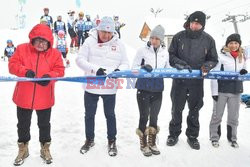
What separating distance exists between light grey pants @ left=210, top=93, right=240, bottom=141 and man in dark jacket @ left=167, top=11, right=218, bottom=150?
0.37 metres

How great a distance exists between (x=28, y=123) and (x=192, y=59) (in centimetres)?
253

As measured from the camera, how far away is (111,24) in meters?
4.21

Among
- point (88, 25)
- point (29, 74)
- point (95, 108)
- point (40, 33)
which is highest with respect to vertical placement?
point (88, 25)

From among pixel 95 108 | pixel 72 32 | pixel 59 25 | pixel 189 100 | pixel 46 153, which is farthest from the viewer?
pixel 72 32

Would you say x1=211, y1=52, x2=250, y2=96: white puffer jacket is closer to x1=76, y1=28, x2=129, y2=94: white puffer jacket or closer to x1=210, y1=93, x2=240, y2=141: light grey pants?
x1=210, y1=93, x2=240, y2=141: light grey pants

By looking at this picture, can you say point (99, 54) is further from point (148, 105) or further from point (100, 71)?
point (148, 105)

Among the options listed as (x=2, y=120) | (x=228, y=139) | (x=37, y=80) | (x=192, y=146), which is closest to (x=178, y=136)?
(x=192, y=146)

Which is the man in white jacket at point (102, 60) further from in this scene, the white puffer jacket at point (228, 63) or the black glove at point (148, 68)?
the white puffer jacket at point (228, 63)

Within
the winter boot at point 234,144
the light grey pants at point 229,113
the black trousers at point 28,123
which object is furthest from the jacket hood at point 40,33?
the winter boot at point 234,144

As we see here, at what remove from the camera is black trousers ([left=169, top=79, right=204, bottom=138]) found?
Result: 4648mm

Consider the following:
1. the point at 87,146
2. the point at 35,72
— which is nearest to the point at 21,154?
the point at 87,146

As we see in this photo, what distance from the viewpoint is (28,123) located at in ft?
13.3

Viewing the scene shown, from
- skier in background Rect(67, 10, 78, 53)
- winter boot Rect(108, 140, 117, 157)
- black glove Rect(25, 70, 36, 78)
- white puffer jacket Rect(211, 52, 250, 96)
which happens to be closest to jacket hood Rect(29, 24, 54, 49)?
black glove Rect(25, 70, 36, 78)

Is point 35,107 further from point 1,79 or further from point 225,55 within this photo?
point 225,55
